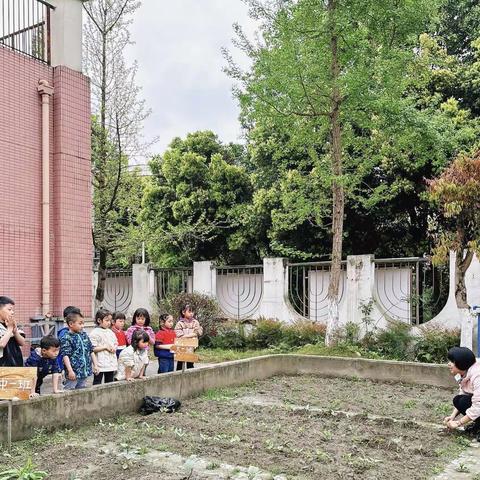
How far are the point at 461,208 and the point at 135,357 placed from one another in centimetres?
570

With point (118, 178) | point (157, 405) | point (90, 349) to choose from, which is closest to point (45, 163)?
point (90, 349)

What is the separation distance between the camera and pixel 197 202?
1792 centimetres

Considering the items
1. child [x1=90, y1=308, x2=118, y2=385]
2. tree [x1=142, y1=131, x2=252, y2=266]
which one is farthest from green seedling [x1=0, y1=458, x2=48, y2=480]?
tree [x1=142, y1=131, x2=252, y2=266]

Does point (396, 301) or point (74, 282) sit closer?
point (74, 282)

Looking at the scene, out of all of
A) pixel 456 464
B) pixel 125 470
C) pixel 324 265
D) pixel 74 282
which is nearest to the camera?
pixel 125 470

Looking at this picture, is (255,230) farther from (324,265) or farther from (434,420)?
(434,420)

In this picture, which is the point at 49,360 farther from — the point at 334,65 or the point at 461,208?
the point at 334,65

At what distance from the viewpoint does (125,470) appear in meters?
5.14

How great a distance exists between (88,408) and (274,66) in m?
7.42

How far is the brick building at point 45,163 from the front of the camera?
30.2 ft

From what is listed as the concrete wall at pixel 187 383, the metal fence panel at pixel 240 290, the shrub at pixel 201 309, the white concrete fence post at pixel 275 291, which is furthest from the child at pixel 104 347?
the metal fence panel at pixel 240 290

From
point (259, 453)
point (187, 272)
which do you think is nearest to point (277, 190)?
point (187, 272)

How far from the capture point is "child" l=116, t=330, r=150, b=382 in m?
7.73

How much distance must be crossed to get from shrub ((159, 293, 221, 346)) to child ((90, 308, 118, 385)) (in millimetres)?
6284
